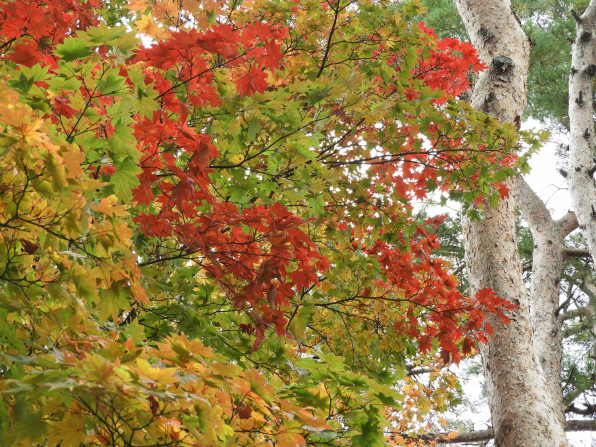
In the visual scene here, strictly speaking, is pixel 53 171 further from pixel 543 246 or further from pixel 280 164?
pixel 543 246

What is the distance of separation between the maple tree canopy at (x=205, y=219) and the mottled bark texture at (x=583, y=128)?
2721 mm

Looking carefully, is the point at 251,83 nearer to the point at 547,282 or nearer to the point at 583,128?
the point at 583,128

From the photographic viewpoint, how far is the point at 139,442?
1149 millimetres

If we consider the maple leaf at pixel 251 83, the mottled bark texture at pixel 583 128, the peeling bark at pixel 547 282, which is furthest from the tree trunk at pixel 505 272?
the maple leaf at pixel 251 83

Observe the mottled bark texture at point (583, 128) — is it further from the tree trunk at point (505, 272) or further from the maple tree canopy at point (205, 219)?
the maple tree canopy at point (205, 219)

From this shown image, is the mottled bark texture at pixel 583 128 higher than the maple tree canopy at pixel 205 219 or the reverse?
higher

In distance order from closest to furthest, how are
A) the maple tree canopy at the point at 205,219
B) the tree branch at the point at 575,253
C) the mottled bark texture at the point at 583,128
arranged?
the maple tree canopy at the point at 205,219 → the mottled bark texture at the point at 583,128 → the tree branch at the point at 575,253

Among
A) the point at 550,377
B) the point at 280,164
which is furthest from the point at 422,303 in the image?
the point at 550,377

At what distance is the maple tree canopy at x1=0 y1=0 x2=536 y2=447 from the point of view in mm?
1158

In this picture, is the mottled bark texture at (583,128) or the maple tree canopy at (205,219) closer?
the maple tree canopy at (205,219)

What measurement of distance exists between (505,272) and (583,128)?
147 inches

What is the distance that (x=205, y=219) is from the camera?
6.46 feet

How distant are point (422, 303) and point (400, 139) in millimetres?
1043

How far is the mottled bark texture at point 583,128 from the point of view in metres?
5.93
